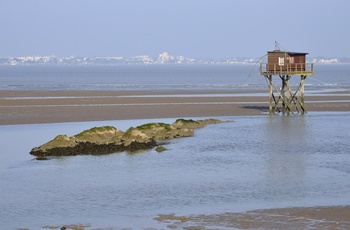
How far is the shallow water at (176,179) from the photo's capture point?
63.7 ft

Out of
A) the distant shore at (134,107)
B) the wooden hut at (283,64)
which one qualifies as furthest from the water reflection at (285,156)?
the distant shore at (134,107)

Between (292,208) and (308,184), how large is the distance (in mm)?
3792

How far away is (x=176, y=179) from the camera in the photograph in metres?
24.1

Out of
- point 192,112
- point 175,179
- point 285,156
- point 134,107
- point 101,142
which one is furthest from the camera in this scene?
point 134,107

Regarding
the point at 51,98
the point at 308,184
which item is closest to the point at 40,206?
the point at 308,184

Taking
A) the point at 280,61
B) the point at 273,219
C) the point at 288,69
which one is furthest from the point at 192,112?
the point at 273,219

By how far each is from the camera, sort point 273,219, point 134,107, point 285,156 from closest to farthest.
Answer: point 273,219 → point 285,156 → point 134,107

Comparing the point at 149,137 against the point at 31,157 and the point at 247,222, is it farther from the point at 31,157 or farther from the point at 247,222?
the point at 247,222

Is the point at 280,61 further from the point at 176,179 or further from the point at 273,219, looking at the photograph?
the point at 273,219

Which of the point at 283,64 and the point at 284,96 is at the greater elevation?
the point at 283,64

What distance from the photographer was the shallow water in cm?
1941

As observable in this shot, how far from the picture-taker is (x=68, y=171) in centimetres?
2602

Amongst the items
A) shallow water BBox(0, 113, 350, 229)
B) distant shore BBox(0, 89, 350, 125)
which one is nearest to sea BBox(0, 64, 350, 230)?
shallow water BBox(0, 113, 350, 229)

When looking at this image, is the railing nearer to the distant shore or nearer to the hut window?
the hut window
